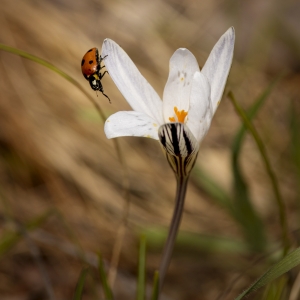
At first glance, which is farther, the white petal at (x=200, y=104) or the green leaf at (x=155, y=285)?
the green leaf at (x=155, y=285)

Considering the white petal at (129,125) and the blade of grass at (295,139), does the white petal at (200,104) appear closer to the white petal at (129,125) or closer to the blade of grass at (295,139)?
the white petal at (129,125)

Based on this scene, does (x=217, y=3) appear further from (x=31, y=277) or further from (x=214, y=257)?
(x=31, y=277)

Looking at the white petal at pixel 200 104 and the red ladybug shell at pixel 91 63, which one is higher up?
the red ladybug shell at pixel 91 63

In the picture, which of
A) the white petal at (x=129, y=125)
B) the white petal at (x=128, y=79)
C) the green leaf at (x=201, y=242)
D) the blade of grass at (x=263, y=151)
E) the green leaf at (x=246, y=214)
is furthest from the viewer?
the green leaf at (x=201, y=242)

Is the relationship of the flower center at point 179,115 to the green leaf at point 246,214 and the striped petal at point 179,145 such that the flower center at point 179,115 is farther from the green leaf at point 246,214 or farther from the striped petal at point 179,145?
the green leaf at point 246,214

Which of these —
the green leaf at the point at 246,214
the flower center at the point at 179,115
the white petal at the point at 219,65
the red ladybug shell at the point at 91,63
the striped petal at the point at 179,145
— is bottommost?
the striped petal at the point at 179,145

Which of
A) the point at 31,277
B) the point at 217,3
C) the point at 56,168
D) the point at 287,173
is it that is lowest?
the point at 31,277

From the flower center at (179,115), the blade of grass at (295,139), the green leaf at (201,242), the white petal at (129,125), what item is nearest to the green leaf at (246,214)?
the green leaf at (201,242)

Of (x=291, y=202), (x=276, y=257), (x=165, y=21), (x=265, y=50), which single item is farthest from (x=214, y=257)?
(x=165, y=21)

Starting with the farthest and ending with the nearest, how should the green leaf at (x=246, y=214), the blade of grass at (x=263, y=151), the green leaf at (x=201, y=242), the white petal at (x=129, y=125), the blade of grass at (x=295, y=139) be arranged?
the green leaf at (x=201, y=242)
the blade of grass at (x=295, y=139)
the green leaf at (x=246, y=214)
the blade of grass at (x=263, y=151)
the white petal at (x=129, y=125)
